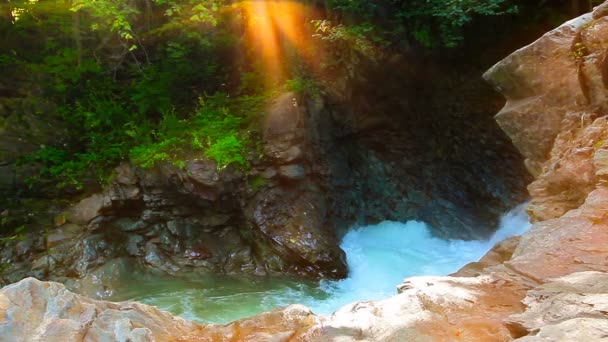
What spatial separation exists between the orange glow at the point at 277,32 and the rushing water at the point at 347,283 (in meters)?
4.34

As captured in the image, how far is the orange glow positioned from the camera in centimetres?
964

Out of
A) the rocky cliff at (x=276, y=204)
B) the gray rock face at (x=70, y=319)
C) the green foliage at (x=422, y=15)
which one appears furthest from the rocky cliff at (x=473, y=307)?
the rocky cliff at (x=276, y=204)

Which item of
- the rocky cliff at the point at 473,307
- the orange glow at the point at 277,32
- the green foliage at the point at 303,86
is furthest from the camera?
the orange glow at the point at 277,32

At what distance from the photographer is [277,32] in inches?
394

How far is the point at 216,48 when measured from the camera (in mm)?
11016

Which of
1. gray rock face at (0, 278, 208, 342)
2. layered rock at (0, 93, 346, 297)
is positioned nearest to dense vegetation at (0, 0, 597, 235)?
layered rock at (0, 93, 346, 297)

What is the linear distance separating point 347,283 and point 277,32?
5.76 metres

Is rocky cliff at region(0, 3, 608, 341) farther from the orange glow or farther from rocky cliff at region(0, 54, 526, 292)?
the orange glow

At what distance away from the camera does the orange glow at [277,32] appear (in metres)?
9.64

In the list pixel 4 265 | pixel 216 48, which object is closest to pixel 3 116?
pixel 4 265

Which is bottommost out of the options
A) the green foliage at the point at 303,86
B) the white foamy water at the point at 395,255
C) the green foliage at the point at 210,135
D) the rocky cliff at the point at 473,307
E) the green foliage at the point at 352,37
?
the white foamy water at the point at 395,255

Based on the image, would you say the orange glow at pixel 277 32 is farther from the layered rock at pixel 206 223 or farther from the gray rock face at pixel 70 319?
the gray rock face at pixel 70 319

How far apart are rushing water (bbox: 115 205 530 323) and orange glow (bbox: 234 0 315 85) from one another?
14.2ft

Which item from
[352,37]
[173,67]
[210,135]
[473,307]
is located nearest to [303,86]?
[352,37]
